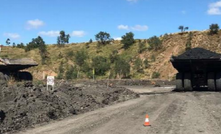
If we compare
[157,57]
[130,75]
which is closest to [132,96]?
[130,75]

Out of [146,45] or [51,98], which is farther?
[146,45]

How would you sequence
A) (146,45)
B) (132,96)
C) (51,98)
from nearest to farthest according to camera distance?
(51,98) < (132,96) < (146,45)

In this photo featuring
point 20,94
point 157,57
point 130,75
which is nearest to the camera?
point 20,94

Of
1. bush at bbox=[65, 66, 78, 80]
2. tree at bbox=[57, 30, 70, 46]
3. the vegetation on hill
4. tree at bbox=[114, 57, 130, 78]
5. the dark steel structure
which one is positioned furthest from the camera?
tree at bbox=[57, 30, 70, 46]

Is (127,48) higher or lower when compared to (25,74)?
higher

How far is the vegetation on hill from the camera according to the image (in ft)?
159

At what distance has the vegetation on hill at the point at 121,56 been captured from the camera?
48562 millimetres

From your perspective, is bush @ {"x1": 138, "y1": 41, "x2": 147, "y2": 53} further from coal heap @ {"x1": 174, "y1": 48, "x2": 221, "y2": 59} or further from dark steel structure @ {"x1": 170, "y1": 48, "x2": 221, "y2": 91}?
coal heap @ {"x1": 174, "y1": 48, "x2": 221, "y2": 59}

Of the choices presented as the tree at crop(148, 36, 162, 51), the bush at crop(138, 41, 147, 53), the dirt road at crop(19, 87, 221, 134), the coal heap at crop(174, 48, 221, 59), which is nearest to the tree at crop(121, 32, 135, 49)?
the bush at crop(138, 41, 147, 53)

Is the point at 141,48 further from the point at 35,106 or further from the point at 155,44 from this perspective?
the point at 35,106

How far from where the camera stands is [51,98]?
12.7m

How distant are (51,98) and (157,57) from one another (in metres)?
43.8

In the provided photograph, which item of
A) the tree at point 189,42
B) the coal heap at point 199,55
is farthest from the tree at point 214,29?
the coal heap at point 199,55

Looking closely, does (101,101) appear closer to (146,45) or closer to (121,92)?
(121,92)
